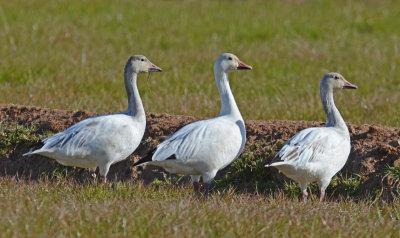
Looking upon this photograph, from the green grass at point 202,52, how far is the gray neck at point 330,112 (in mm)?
1716

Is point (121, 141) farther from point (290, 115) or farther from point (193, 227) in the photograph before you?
point (290, 115)

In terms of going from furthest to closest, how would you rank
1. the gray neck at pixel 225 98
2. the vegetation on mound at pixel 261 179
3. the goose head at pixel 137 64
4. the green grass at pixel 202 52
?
the green grass at pixel 202 52
the goose head at pixel 137 64
the vegetation on mound at pixel 261 179
the gray neck at pixel 225 98

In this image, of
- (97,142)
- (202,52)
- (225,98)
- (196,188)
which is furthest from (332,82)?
(202,52)

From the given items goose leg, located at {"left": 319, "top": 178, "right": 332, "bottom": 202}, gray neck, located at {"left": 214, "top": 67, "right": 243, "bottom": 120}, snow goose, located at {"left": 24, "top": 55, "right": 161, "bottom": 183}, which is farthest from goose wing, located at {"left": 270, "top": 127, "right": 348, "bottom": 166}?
snow goose, located at {"left": 24, "top": 55, "right": 161, "bottom": 183}

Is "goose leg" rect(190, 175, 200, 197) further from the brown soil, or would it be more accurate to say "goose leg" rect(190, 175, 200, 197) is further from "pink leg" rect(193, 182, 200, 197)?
the brown soil

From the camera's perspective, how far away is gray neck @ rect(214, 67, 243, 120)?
6.66 meters

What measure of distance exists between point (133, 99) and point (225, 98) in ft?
2.84

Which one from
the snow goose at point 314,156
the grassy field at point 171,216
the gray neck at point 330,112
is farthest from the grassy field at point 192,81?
the gray neck at point 330,112

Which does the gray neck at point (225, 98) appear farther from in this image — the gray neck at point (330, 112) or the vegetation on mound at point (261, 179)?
the gray neck at point (330, 112)

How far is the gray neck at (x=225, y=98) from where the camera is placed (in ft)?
21.8

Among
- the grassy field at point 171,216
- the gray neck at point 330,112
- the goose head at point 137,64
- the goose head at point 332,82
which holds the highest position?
the goose head at point 137,64

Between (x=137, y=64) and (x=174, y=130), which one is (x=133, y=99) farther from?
(x=174, y=130)

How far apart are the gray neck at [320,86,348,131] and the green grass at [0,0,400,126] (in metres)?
1.72

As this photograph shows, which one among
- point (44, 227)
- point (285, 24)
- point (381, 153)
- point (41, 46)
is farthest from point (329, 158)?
point (285, 24)
